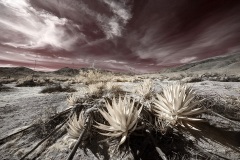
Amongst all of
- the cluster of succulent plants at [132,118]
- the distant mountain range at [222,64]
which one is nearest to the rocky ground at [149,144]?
the cluster of succulent plants at [132,118]

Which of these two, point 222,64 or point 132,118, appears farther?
point 222,64

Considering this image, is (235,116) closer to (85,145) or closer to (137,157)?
(137,157)

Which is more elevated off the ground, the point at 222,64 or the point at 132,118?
the point at 222,64

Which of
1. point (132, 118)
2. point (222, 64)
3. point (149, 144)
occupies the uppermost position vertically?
point (222, 64)

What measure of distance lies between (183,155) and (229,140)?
90 centimetres

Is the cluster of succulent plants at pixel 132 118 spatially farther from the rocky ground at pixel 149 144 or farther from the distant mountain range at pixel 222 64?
the distant mountain range at pixel 222 64

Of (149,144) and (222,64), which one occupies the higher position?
(222,64)

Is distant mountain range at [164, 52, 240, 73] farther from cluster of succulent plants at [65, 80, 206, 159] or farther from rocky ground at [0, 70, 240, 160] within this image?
cluster of succulent plants at [65, 80, 206, 159]

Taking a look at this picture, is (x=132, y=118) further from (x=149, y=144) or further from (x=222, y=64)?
(x=222, y=64)

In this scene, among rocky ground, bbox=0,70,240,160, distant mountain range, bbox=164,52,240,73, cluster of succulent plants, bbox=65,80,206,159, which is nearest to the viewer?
rocky ground, bbox=0,70,240,160

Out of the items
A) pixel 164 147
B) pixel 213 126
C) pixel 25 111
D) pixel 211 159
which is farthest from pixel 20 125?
pixel 213 126

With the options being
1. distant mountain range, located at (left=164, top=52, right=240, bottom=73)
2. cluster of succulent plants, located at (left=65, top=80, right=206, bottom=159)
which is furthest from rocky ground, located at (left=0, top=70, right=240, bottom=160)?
distant mountain range, located at (left=164, top=52, right=240, bottom=73)

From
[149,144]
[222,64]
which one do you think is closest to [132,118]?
[149,144]

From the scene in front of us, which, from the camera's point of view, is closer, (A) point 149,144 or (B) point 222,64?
(A) point 149,144
